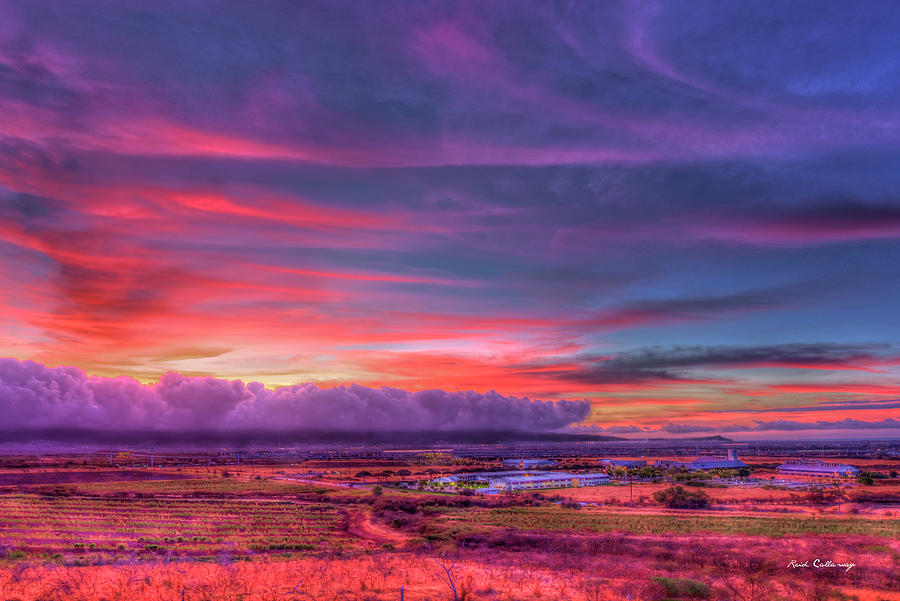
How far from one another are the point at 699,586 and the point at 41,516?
72.3 meters

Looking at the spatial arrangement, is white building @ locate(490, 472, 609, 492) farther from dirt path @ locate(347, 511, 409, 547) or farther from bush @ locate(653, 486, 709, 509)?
dirt path @ locate(347, 511, 409, 547)

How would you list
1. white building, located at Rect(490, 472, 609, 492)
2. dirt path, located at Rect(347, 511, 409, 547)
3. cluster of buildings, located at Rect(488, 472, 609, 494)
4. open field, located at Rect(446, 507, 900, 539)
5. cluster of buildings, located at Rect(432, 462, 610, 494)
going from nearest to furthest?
dirt path, located at Rect(347, 511, 409, 547)
open field, located at Rect(446, 507, 900, 539)
cluster of buildings, located at Rect(432, 462, 610, 494)
cluster of buildings, located at Rect(488, 472, 609, 494)
white building, located at Rect(490, 472, 609, 492)

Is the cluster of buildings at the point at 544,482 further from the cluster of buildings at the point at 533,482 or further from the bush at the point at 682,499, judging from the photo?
the bush at the point at 682,499

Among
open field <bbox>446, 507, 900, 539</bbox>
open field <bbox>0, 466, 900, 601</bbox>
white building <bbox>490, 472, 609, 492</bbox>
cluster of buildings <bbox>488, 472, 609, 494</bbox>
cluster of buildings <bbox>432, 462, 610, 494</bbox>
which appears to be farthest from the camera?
white building <bbox>490, 472, 609, 492</bbox>

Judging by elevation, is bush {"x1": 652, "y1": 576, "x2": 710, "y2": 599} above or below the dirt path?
above

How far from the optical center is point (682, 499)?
271 ft

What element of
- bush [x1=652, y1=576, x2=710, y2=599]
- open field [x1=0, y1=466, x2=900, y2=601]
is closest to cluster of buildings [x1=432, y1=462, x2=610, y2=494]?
open field [x1=0, y1=466, x2=900, y2=601]

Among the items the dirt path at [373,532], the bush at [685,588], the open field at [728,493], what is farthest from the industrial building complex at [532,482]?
the bush at [685,588]

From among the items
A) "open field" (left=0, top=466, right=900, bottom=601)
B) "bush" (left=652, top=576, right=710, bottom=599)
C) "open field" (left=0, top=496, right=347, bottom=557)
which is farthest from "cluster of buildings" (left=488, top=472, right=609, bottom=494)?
"bush" (left=652, top=576, right=710, bottom=599)

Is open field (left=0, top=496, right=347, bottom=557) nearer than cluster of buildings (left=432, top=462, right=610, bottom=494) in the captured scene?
Yes

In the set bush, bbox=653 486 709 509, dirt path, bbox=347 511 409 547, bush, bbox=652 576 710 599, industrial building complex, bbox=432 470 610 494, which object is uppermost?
bush, bbox=652 576 710 599

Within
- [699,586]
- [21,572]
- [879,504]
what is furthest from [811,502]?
[21,572]

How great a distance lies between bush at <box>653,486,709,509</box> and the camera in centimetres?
8144

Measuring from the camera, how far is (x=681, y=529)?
189 feet
